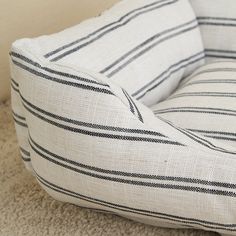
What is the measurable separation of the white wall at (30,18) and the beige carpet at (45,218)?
392 mm

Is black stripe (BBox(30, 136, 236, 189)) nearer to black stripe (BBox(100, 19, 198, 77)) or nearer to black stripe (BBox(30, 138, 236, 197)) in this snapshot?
black stripe (BBox(30, 138, 236, 197))

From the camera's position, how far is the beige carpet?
0.77 meters

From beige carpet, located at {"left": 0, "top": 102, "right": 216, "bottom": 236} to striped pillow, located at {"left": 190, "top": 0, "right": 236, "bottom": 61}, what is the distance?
1.58 feet

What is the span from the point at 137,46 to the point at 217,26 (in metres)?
0.26

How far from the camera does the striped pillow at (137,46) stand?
2.60 ft

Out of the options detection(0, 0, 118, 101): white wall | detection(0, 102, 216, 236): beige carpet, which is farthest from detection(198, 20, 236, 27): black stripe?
detection(0, 102, 216, 236): beige carpet

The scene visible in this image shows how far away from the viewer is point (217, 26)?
108 centimetres

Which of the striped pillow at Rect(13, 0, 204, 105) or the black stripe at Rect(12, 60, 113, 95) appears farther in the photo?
the striped pillow at Rect(13, 0, 204, 105)

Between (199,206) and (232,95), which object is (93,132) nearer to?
(199,206)

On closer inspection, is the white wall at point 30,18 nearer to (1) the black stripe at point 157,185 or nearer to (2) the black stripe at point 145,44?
(2) the black stripe at point 145,44

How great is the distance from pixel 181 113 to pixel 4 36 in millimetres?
555

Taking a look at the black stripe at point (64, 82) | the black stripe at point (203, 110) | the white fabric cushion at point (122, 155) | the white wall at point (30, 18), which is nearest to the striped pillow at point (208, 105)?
the black stripe at point (203, 110)

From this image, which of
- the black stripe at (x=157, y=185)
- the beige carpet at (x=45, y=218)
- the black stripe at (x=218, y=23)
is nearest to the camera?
the black stripe at (x=157, y=185)

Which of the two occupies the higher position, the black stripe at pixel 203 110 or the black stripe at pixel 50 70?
the black stripe at pixel 50 70
